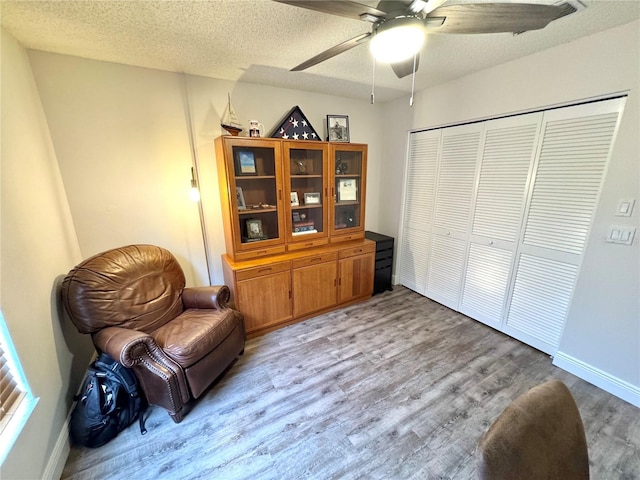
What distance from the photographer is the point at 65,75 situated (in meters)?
1.86

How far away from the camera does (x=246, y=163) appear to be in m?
2.39

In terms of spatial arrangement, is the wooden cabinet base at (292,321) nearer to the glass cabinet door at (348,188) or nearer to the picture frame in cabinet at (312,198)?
the glass cabinet door at (348,188)

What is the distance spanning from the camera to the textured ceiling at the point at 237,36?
136 cm

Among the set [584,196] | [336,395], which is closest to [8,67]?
[336,395]

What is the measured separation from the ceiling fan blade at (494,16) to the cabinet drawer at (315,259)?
1.94 m

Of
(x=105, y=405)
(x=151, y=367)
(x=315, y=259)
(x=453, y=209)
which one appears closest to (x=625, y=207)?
(x=453, y=209)

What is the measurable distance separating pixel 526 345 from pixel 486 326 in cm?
34

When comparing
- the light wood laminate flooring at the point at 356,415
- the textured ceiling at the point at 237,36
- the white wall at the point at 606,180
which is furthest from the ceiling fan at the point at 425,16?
the light wood laminate flooring at the point at 356,415

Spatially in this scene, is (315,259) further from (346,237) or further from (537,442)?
(537,442)

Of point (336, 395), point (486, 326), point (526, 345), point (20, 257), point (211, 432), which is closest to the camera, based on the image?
point (20, 257)

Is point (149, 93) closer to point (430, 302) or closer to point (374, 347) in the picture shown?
point (374, 347)

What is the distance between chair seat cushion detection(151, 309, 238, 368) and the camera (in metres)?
1.66

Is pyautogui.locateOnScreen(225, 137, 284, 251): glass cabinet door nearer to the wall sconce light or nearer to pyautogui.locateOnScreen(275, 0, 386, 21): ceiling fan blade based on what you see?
the wall sconce light

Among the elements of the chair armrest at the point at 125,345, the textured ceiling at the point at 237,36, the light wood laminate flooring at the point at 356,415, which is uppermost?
the textured ceiling at the point at 237,36
